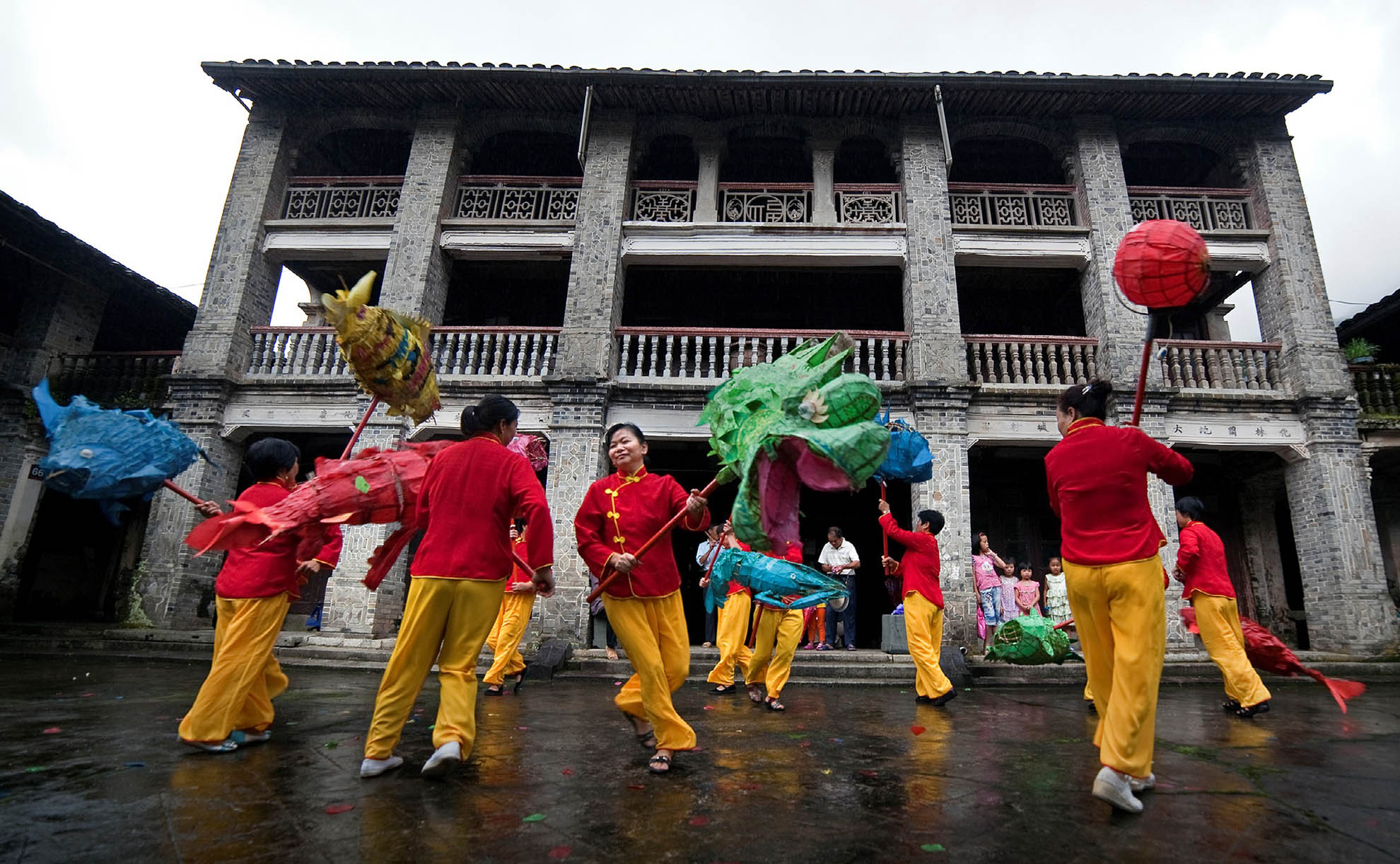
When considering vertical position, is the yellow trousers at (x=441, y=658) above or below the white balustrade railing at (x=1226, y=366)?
below

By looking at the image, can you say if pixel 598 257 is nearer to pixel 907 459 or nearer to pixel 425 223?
pixel 425 223

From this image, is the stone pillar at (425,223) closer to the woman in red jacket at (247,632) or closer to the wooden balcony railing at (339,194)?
the wooden balcony railing at (339,194)

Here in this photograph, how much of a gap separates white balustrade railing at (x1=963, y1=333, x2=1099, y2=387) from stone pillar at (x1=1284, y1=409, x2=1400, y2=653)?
9.49ft

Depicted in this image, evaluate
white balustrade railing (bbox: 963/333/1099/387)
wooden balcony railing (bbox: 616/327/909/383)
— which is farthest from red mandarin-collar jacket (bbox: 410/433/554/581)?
white balustrade railing (bbox: 963/333/1099/387)

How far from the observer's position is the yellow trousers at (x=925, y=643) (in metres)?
5.54

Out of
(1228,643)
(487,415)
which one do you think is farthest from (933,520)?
(487,415)

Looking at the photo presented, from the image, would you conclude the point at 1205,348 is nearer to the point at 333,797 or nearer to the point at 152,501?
the point at 333,797

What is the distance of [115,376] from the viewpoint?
1118 cm

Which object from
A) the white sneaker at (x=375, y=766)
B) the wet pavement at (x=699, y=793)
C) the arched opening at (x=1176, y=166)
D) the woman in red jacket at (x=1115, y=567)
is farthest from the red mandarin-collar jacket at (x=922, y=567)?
the arched opening at (x=1176, y=166)

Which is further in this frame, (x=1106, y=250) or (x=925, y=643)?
(x=1106, y=250)

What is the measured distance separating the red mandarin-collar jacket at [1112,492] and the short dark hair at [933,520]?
2679mm

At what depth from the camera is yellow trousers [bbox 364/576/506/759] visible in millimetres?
2920

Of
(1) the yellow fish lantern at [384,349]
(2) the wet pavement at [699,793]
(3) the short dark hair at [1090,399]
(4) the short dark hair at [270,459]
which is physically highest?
(1) the yellow fish lantern at [384,349]

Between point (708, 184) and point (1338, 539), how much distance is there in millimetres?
10338
